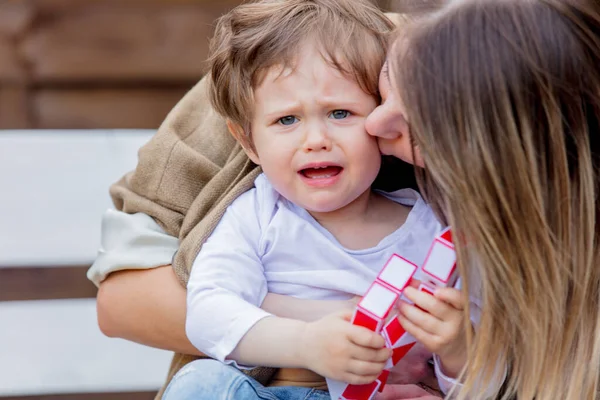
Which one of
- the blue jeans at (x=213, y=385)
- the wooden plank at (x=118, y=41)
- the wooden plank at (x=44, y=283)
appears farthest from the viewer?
the wooden plank at (x=44, y=283)

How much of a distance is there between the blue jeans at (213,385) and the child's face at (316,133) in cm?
27

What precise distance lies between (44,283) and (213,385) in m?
1.80

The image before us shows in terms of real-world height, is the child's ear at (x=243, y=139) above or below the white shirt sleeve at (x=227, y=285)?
above

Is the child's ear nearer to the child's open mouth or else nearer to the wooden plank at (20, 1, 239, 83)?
the child's open mouth

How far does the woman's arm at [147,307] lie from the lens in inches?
59.4

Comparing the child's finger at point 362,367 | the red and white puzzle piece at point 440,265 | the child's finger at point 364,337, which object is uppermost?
the red and white puzzle piece at point 440,265

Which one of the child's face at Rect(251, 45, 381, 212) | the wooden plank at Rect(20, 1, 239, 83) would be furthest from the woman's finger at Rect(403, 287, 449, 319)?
the wooden plank at Rect(20, 1, 239, 83)

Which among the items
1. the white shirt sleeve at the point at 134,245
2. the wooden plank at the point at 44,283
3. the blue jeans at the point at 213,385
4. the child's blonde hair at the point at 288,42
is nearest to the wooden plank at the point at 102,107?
the wooden plank at the point at 44,283

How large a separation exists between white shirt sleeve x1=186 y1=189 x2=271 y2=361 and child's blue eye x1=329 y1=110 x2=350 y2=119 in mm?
190

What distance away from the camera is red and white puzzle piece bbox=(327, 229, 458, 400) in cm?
119

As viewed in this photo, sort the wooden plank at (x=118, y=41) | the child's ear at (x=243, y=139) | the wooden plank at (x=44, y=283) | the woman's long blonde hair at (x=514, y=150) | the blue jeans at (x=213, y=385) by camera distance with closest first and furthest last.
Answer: the woman's long blonde hair at (x=514, y=150) < the blue jeans at (x=213, y=385) < the child's ear at (x=243, y=139) < the wooden plank at (x=118, y=41) < the wooden plank at (x=44, y=283)

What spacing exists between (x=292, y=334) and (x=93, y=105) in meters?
1.82

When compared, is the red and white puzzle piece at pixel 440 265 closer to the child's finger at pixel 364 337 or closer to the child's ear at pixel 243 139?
the child's finger at pixel 364 337

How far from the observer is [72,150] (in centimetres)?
309
